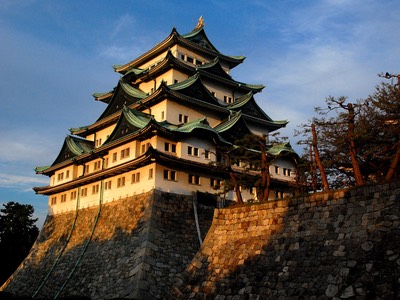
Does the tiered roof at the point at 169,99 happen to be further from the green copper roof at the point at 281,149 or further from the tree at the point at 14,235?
the tree at the point at 14,235

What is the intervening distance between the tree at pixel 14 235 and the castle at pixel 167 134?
32.3 ft

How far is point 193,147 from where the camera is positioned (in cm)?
3494

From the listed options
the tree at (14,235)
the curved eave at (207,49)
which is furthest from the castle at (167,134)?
the tree at (14,235)

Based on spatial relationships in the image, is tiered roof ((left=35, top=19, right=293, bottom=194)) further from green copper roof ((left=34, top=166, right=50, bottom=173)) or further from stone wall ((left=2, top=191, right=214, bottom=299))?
stone wall ((left=2, top=191, right=214, bottom=299))

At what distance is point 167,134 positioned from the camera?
109ft

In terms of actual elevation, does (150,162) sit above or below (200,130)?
below

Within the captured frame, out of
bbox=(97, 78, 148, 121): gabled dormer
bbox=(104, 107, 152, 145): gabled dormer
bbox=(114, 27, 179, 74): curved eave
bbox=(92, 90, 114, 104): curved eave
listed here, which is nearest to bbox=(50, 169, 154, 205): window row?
bbox=(104, 107, 152, 145): gabled dormer

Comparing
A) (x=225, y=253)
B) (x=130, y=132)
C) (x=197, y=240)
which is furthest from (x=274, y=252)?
(x=130, y=132)

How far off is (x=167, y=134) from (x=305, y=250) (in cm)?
1792

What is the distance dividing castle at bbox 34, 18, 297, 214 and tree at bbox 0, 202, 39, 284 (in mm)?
9838

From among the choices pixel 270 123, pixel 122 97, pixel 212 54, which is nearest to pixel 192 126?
pixel 122 97

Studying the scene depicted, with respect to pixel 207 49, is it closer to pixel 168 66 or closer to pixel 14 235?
pixel 168 66

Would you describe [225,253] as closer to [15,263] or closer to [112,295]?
[112,295]

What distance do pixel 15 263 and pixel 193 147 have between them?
96.6 feet
